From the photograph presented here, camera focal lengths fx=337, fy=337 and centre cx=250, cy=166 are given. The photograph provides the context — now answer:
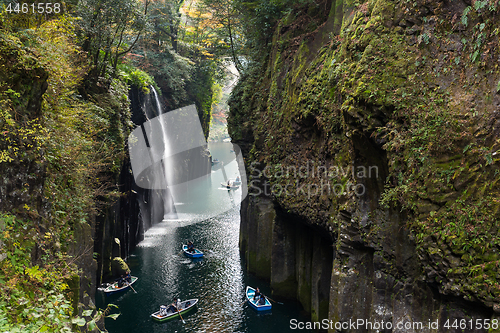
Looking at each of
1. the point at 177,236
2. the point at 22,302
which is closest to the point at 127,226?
the point at 177,236

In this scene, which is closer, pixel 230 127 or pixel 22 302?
pixel 22 302

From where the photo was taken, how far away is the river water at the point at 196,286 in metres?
15.6

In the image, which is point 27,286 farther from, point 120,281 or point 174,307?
point 120,281

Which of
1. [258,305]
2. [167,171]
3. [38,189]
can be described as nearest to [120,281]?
[258,305]

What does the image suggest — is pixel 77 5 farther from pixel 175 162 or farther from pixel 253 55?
pixel 175 162

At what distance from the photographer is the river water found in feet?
51.2

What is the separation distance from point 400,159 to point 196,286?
14.6m

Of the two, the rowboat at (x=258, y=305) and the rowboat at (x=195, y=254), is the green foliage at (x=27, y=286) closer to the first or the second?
the rowboat at (x=258, y=305)

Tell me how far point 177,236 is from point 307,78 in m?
19.3

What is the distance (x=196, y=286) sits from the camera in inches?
766

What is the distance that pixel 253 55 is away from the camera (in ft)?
76.7

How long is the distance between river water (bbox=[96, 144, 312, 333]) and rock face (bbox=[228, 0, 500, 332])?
3.83m

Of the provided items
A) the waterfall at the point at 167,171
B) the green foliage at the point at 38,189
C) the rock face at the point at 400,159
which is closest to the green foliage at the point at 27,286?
the green foliage at the point at 38,189

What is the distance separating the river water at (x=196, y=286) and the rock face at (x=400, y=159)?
12.6 feet
